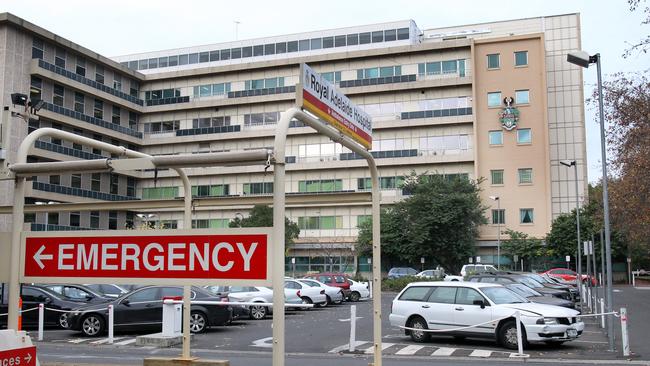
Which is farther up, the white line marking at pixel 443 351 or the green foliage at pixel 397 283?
the white line marking at pixel 443 351

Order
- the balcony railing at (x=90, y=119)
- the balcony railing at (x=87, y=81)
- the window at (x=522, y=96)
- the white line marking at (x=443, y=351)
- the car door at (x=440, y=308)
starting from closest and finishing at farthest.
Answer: the white line marking at (x=443, y=351) → the car door at (x=440, y=308) → the balcony railing at (x=87, y=81) → the balcony railing at (x=90, y=119) → the window at (x=522, y=96)

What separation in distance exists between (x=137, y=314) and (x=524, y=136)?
52.0 meters

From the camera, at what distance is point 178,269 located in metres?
5.52

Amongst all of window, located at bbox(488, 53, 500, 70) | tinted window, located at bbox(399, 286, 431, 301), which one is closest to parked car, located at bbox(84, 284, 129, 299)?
tinted window, located at bbox(399, 286, 431, 301)

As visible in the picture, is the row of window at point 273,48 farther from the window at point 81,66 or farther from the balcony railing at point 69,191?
the balcony railing at point 69,191

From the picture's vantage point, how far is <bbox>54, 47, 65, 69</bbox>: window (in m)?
62.1

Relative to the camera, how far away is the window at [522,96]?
214 ft

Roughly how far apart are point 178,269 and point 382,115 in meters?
64.4

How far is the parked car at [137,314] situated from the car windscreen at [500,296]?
7735 mm

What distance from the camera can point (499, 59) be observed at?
65.8m

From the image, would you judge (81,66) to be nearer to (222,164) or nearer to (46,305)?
(46,305)

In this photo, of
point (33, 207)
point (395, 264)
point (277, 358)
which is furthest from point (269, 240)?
point (395, 264)

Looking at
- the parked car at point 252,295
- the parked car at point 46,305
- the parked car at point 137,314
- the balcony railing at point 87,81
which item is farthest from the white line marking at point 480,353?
the balcony railing at point 87,81

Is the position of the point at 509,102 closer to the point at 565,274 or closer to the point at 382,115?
the point at 382,115
